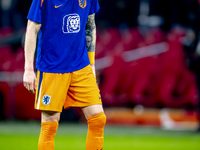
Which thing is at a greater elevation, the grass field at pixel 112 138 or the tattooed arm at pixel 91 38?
the tattooed arm at pixel 91 38

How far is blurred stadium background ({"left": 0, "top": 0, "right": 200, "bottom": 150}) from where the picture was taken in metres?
6.95

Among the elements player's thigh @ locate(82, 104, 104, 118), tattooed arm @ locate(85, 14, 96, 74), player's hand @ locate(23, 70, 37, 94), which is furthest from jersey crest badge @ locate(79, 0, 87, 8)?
player's thigh @ locate(82, 104, 104, 118)

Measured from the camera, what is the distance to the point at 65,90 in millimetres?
3576

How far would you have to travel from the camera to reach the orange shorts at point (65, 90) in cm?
354

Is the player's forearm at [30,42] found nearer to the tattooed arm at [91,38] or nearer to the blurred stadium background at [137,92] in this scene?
the tattooed arm at [91,38]

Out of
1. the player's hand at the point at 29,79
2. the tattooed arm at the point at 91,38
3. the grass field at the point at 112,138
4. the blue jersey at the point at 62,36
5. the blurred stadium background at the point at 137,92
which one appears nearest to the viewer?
the player's hand at the point at 29,79

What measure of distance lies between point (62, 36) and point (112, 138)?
350cm

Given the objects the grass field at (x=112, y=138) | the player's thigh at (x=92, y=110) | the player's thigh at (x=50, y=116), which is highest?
the player's thigh at (x=92, y=110)

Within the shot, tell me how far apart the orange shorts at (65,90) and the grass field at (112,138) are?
88.3 inches

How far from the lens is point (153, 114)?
864cm

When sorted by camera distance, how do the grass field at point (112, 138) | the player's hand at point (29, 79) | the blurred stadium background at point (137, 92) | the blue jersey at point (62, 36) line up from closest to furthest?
1. the player's hand at point (29, 79)
2. the blue jersey at point (62, 36)
3. the grass field at point (112, 138)
4. the blurred stadium background at point (137, 92)

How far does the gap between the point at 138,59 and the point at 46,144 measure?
20.0 ft

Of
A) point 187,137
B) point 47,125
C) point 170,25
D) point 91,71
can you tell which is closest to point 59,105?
point 47,125

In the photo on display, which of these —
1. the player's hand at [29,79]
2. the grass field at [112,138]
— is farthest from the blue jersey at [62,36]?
the grass field at [112,138]
